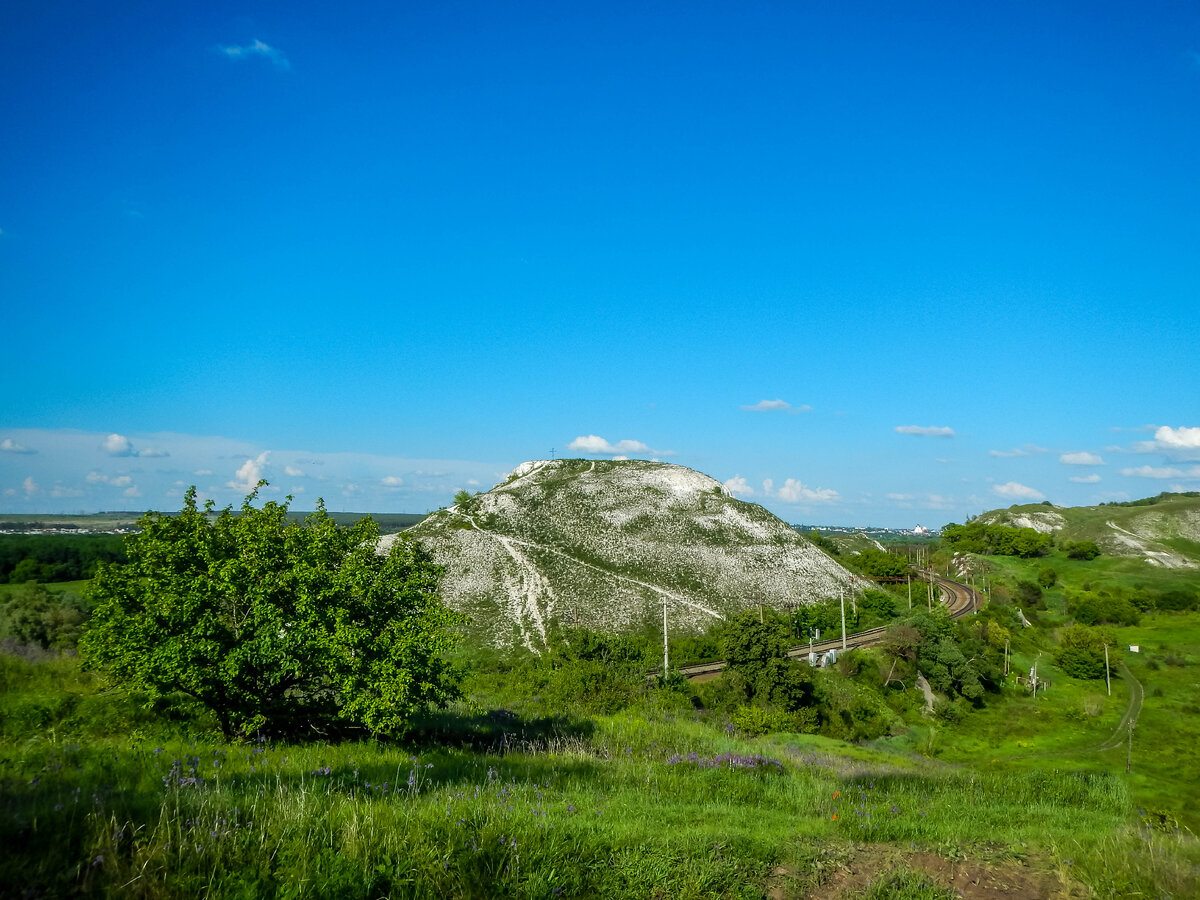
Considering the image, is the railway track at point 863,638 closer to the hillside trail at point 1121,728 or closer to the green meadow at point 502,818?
the hillside trail at point 1121,728

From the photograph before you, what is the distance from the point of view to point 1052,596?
136m

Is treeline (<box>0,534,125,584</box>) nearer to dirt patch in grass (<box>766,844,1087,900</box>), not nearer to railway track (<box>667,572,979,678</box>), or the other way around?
railway track (<box>667,572,979,678</box>)

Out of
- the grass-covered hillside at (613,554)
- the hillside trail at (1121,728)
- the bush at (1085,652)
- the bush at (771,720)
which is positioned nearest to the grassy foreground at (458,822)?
the bush at (771,720)

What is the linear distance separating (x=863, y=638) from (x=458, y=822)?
274ft

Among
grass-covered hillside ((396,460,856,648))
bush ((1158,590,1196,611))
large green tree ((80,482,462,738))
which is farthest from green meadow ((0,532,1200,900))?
bush ((1158,590,1196,611))

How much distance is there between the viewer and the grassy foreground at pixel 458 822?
558cm

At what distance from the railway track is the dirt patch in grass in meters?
45.4

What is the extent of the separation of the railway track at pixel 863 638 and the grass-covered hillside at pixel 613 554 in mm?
11380

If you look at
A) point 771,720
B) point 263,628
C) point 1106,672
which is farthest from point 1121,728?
point 263,628

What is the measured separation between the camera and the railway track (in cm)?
6425

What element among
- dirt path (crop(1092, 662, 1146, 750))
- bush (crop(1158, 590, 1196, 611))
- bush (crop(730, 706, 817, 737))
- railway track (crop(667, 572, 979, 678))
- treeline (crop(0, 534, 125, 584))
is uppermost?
treeline (crop(0, 534, 125, 584))

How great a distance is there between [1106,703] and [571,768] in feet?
299

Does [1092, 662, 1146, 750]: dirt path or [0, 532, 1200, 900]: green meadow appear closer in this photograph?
[0, 532, 1200, 900]: green meadow

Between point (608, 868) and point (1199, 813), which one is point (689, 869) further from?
point (1199, 813)
